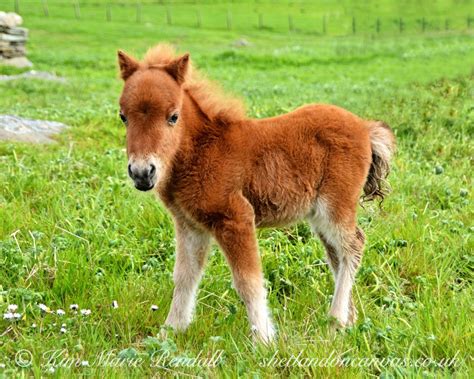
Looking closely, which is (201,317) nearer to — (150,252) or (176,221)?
(176,221)

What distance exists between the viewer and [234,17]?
2095 inches

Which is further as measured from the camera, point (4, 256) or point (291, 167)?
point (4, 256)

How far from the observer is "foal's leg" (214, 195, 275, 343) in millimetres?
4305

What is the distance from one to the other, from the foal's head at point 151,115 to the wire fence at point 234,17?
3945cm

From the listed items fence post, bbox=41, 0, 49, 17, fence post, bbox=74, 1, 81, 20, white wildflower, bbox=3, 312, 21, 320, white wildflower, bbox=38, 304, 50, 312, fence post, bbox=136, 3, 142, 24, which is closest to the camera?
white wildflower, bbox=3, 312, 21, 320

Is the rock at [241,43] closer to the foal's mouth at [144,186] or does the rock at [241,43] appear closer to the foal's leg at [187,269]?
the foal's leg at [187,269]

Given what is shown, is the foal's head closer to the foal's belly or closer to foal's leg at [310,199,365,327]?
the foal's belly

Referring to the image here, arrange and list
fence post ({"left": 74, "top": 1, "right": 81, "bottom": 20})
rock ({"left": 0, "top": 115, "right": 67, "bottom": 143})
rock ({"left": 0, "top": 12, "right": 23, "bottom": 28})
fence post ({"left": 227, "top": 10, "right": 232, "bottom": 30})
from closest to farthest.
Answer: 1. rock ({"left": 0, "top": 115, "right": 67, "bottom": 143})
2. rock ({"left": 0, "top": 12, "right": 23, "bottom": 28})
3. fence post ({"left": 74, "top": 1, "right": 81, "bottom": 20})
4. fence post ({"left": 227, "top": 10, "right": 232, "bottom": 30})

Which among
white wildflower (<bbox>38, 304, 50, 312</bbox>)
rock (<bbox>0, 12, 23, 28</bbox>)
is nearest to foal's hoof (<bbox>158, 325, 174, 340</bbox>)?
white wildflower (<bbox>38, 304, 50, 312</bbox>)

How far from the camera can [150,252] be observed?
19.2ft

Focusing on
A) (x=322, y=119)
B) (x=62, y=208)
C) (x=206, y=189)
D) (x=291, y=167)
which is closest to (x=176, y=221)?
(x=206, y=189)

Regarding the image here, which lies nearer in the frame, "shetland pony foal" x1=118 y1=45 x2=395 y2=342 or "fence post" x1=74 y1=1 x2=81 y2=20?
"shetland pony foal" x1=118 y1=45 x2=395 y2=342

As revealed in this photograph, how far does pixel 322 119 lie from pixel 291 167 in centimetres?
50

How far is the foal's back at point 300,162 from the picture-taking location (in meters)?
4.63
